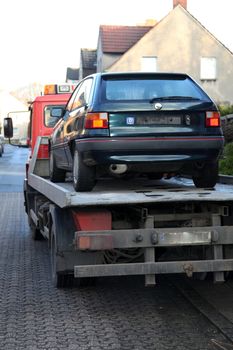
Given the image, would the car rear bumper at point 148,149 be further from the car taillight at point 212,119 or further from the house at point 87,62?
the house at point 87,62

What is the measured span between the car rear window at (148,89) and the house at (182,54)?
36920mm

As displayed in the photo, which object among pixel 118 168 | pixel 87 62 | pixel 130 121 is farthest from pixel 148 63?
pixel 130 121

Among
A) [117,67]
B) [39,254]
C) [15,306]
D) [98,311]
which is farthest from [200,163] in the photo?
[117,67]

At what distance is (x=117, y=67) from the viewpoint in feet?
143

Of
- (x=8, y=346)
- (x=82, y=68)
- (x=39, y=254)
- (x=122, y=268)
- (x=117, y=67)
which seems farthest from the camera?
(x=82, y=68)

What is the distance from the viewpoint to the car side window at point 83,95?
6709 millimetres

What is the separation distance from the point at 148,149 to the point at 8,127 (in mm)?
5932

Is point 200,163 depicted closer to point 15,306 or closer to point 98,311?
point 98,311

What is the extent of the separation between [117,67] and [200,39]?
21.9 ft

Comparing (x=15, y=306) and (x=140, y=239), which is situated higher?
(x=140, y=239)

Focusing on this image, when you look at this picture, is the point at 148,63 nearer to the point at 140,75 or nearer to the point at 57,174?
the point at 57,174

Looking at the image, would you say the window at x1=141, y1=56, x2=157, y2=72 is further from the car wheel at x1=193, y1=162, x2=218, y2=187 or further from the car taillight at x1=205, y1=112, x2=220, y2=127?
the car taillight at x1=205, y1=112, x2=220, y2=127

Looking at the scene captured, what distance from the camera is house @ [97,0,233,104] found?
143ft

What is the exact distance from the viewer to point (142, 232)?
5.42 m
